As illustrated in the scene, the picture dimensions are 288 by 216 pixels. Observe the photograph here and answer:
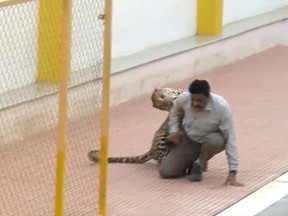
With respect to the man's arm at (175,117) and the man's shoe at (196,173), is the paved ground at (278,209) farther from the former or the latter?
the man's arm at (175,117)

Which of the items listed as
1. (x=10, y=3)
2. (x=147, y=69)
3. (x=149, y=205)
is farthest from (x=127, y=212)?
(x=147, y=69)

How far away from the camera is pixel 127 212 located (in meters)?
9.70

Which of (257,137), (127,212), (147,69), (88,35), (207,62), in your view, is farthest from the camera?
A: (207,62)

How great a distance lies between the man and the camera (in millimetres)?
10422

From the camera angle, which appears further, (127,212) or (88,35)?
(88,35)

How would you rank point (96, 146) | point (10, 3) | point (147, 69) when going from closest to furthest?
point (10, 3) → point (96, 146) → point (147, 69)

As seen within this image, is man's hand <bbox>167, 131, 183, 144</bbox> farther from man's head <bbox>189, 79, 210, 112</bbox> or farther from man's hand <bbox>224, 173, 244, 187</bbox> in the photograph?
man's hand <bbox>224, 173, 244, 187</bbox>

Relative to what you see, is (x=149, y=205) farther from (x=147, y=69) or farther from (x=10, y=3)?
(x=147, y=69)

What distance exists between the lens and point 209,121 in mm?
10570

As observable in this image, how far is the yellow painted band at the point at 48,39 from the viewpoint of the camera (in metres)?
11.4

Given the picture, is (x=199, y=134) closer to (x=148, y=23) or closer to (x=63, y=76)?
(x=63, y=76)

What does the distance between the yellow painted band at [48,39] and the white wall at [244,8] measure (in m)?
5.71

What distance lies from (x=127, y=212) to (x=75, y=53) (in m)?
2.46

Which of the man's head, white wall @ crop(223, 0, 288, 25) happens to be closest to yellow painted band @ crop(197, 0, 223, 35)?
white wall @ crop(223, 0, 288, 25)
